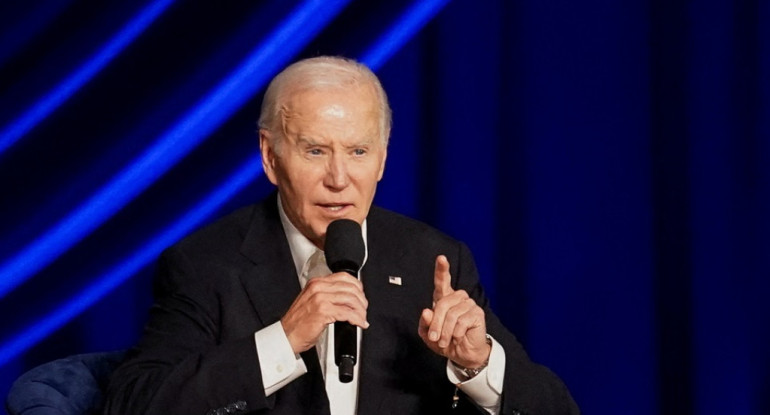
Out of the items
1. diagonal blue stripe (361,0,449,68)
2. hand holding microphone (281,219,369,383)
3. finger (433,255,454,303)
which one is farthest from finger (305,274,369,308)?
diagonal blue stripe (361,0,449,68)

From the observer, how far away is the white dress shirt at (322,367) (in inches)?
88.9

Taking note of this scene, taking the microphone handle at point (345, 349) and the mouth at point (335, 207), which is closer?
the microphone handle at point (345, 349)

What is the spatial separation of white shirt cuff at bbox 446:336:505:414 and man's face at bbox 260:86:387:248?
36 centimetres

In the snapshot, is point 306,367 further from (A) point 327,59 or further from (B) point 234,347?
(A) point 327,59

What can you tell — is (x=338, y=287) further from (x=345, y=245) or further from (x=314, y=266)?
(x=314, y=266)

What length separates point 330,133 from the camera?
242cm

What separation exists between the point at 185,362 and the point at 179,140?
37.4 inches

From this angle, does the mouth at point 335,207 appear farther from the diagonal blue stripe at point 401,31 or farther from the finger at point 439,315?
the diagonal blue stripe at point 401,31

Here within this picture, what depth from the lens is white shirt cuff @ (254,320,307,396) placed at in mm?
2252

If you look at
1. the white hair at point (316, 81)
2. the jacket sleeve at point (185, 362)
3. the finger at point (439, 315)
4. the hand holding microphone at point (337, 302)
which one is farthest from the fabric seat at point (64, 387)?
the finger at point (439, 315)

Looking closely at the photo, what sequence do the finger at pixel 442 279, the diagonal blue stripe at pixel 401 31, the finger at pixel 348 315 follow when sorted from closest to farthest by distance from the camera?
the finger at pixel 348 315 < the finger at pixel 442 279 < the diagonal blue stripe at pixel 401 31

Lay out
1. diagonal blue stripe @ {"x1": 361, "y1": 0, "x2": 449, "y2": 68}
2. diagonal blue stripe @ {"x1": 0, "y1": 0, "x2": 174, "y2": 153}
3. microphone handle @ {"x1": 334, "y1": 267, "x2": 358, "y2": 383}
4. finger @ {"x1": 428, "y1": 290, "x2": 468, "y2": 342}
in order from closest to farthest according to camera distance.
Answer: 1. microphone handle @ {"x1": 334, "y1": 267, "x2": 358, "y2": 383}
2. finger @ {"x1": 428, "y1": 290, "x2": 468, "y2": 342}
3. diagonal blue stripe @ {"x1": 0, "y1": 0, "x2": 174, "y2": 153}
4. diagonal blue stripe @ {"x1": 361, "y1": 0, "x2": 449, "y2": 68}

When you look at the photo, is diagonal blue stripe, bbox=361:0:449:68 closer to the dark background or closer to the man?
the dark background

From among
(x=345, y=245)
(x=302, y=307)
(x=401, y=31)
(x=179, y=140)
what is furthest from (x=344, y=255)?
(x=401, y=31)
